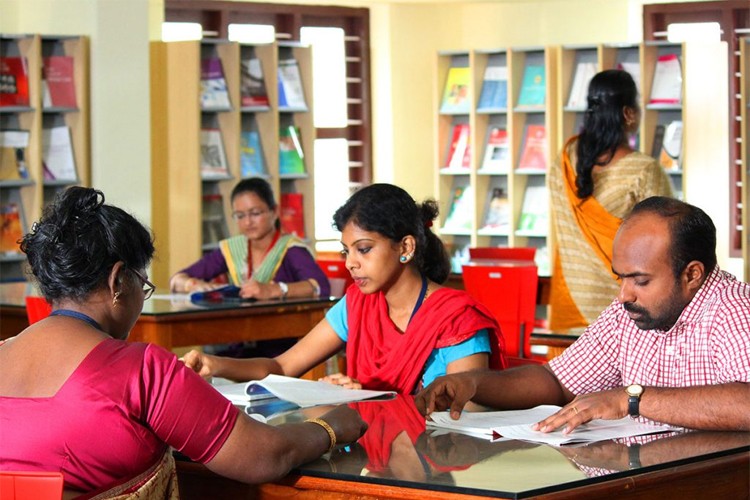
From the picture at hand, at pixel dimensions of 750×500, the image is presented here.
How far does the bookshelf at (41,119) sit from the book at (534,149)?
321cm

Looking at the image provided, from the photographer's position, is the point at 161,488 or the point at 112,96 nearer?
the point at 161,488

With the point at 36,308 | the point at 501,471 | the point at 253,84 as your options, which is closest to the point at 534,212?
the point at 253,84

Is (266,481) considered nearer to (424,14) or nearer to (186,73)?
(186,73)

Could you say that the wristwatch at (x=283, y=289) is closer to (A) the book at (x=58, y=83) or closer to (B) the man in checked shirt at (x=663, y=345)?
(B) the man in checked shirt at (x=663, y=345)

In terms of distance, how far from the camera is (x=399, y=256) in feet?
10.3

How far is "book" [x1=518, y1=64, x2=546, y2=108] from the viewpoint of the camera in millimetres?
8781

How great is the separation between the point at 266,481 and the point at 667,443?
739mm

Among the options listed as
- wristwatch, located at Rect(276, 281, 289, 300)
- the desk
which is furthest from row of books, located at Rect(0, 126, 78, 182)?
the desk

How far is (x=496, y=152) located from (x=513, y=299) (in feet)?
12.8

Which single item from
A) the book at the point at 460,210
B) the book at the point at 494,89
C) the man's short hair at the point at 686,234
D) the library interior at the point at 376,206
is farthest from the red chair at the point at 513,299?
the book at the point at 460,210

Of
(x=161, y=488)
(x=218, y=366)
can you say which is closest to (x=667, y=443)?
(x=161, y=488)

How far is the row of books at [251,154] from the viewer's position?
26.5ft

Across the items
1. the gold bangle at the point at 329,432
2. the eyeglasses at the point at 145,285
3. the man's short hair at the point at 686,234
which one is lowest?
the gold bangle at the point at 329,432

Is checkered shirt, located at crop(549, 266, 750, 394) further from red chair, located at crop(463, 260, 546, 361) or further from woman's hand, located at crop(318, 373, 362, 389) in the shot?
red chair, located at crop(463, 260, 546, 361)
